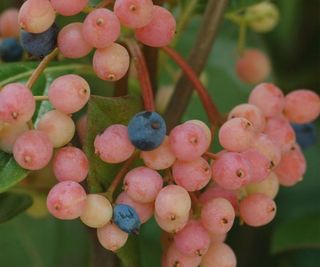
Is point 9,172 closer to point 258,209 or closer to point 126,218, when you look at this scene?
point 126,218

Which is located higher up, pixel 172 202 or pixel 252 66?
pixel 172 202

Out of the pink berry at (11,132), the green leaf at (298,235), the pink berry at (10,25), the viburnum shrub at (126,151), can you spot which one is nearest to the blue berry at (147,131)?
the viburnum shrub at (126,151)

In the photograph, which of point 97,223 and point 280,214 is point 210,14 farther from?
point 280,214

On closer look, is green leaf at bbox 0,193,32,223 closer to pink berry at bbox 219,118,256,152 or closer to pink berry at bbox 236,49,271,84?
pink berry at bbox 219,118,256,152

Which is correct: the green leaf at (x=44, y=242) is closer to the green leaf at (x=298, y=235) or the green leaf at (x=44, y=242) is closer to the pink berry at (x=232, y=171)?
the green leaf at (x=298, y=235)

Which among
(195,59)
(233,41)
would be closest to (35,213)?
(195,59)

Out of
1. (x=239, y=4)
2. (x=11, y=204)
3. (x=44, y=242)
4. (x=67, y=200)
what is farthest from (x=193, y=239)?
(x=44, y=242)
